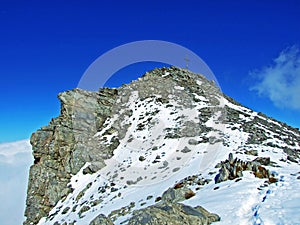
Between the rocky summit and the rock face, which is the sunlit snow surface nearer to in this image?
the rocky summit

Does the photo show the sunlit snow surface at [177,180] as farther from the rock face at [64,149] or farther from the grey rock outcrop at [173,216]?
the rock face at [64,149]

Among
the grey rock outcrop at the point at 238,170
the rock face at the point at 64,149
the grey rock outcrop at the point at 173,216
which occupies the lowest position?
the grey rock outcrop at the point at 173,216

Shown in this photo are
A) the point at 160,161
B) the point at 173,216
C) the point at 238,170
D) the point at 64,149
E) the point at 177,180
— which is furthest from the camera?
the point at 64,149

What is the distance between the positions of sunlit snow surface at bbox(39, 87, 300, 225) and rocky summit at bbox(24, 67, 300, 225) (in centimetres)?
11

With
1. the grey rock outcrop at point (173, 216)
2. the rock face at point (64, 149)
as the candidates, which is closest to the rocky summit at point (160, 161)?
the grey rock outcrop at point (173, 216)

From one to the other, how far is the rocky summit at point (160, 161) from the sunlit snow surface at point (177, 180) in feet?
0.35

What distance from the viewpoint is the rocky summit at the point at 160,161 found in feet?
47.3

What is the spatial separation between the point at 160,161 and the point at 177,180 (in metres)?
7.64

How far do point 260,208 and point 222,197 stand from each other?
10.2ft

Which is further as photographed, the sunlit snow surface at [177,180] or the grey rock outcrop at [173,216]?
the sunlit snow surface at [177,180]

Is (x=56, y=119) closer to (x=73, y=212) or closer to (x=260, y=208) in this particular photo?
(x=73, y=212)

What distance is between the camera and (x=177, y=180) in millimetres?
25016

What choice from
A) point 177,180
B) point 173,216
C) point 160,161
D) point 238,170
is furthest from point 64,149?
point 173,216

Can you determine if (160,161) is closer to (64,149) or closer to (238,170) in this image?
(238,170)
